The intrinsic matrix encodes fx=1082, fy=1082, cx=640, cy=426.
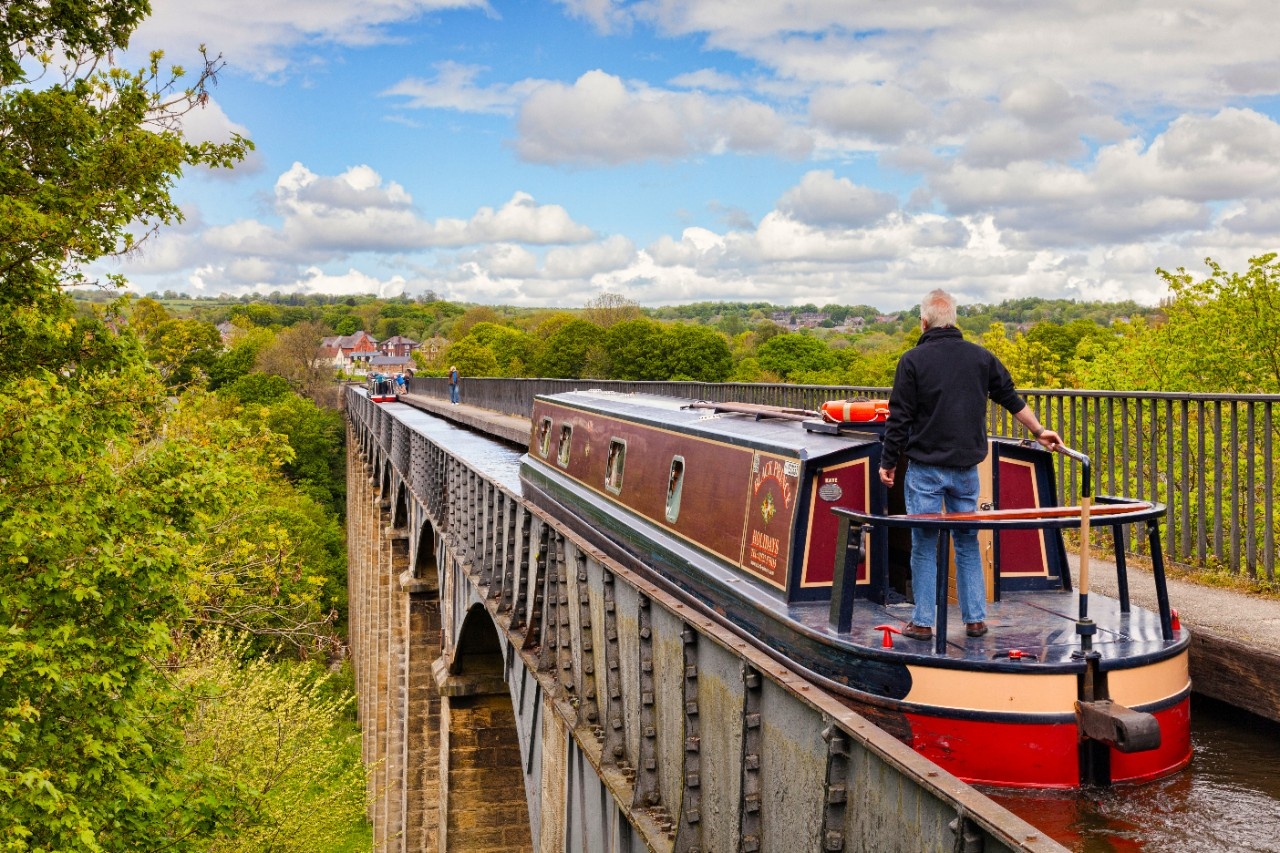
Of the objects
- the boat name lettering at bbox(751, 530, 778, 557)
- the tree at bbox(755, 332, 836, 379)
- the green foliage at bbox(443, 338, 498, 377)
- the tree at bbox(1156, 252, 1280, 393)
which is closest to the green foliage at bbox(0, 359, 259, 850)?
the boat name lettering at bbox(751, 530, 778, 557)

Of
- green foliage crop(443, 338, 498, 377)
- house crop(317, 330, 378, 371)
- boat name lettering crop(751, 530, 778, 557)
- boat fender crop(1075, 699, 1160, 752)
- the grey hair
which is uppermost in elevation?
house crop(317, 330, 378, 371)

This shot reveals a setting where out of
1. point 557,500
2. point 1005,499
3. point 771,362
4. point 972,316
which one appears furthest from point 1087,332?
point 1005,499

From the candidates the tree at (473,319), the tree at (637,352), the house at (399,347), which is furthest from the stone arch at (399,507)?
the house at (399,347)

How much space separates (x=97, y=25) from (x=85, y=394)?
14.0 feet

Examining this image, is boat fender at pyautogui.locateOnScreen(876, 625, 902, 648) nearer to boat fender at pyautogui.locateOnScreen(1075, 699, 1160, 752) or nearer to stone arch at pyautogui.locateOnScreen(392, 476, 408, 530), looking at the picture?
boat fender at pyautogui.locateOnScreen(1075, 699, 1160, 752)

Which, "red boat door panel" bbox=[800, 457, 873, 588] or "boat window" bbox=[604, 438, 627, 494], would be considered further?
"boat window" bbox=[604, 438, 627, 494]

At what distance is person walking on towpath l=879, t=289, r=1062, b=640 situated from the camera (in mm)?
5082

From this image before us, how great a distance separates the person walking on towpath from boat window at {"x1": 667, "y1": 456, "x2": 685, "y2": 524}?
257 centimetres

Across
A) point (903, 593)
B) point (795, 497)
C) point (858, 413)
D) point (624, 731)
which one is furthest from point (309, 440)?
point (903, 593)

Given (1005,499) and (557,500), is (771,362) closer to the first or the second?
(557,500)

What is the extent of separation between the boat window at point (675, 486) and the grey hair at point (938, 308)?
9.14 ft

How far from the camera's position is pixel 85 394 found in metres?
9.74

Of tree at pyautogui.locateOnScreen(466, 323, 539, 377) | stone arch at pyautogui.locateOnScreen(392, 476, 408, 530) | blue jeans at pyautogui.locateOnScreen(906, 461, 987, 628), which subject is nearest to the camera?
blue jeans at pyautogui.locateOnScreen(906, 461, 987, 628)

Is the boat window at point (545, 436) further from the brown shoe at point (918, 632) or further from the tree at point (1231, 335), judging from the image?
the tree at point (1231, 335)
